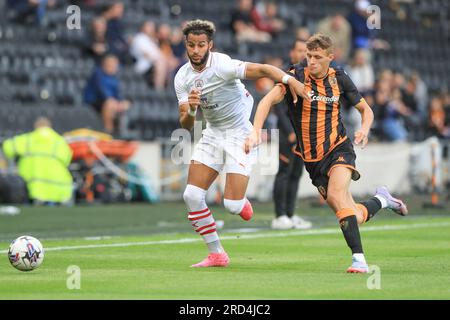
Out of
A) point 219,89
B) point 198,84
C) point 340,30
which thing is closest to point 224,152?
point 219,89

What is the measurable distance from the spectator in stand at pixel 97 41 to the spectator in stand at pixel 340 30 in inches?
259

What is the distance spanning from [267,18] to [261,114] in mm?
19540

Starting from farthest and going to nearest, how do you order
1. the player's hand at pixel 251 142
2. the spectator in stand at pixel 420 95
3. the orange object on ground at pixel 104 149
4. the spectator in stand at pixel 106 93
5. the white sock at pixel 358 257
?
1. the spectator in stand at pixel 420 95
2. the spectator in stand at pixel 106 93
3. the orange object on ground at pixel 104 149
4. the white sock at pixel 358 257
5. the player's hand at pixel 251 142

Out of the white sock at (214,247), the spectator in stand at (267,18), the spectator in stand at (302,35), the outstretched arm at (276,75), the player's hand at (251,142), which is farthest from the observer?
the spectator in stand at (267,18)

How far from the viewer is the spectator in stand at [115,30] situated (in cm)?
2520

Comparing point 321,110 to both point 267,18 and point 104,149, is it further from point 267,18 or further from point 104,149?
point 267,18

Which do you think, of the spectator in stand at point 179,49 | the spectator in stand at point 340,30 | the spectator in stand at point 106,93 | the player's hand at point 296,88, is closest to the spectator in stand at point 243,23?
the spectator in stand at point 340,30

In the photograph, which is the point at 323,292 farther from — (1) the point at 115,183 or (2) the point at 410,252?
(1) the point at 115,183

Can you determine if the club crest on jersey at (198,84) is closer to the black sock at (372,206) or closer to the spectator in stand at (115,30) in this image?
the black sock at (372,206)

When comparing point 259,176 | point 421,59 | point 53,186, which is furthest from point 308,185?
point 421,59

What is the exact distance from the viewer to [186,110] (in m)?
11.5

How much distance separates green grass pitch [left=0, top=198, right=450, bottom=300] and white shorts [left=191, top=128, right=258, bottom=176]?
39.0 inches

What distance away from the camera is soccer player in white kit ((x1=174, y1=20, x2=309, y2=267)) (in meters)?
11.4

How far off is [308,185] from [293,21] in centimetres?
700
